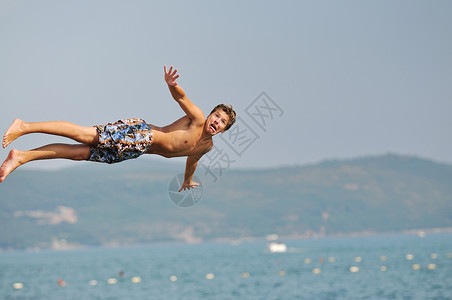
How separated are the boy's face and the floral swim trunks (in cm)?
81

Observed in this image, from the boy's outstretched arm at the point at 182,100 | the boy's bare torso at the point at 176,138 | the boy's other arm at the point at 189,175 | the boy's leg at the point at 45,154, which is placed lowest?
the boy's other arm at the point at 189,175

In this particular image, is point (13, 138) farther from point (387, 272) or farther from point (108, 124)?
point (387, 272)

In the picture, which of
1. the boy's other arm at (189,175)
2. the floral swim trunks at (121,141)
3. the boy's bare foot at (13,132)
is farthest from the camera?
the boy's other arm at (189,175)

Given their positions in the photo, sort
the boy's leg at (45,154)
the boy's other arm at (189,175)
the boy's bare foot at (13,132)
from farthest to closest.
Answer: the boy's other arm at (189,175) → the boy's leg at (45,154) → the boy's bare foot at (13,132)

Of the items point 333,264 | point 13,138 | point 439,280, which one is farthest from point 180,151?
point 333,264

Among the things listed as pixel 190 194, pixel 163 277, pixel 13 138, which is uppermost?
pixel 13 138

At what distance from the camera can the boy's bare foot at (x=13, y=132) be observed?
884 centimetres

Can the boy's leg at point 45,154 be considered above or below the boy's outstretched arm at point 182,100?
below

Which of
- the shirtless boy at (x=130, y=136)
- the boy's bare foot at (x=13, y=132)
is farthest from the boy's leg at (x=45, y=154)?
the boy's bare foot at (x=13, y=132)

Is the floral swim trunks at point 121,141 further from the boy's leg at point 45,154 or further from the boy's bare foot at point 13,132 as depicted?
the boy's bare foot at point 13,132

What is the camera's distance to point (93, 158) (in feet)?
31.7

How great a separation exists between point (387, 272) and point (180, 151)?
107 m

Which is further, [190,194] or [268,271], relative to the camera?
[268,271]

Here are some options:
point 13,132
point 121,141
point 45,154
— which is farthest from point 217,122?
point 13,132
